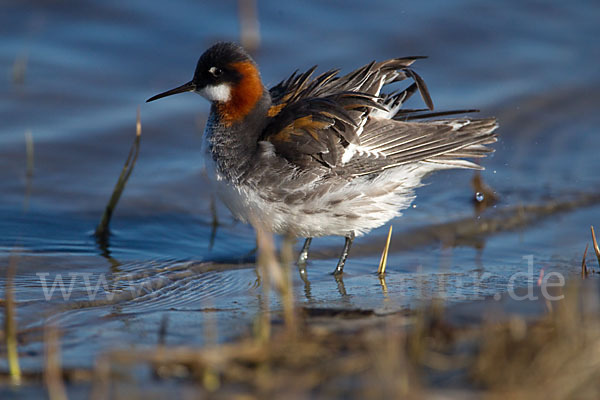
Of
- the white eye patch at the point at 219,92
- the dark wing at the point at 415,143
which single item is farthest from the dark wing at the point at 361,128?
Answer: the white eye patch at the point at 219,92

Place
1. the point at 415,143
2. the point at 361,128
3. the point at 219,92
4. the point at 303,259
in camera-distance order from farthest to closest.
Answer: the point at 303,259
the point at 219,92
the point at 415,143
the point at 361,128

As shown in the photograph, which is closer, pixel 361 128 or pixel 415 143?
pixel 361 128

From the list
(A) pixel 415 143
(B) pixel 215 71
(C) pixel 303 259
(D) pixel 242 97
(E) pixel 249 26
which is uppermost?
(E) pixel 249 26

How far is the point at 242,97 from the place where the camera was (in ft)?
19.7

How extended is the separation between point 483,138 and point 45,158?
4.32 meters

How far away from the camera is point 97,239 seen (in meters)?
6.55

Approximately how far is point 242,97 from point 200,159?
241 centimetres

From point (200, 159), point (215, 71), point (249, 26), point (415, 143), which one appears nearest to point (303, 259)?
point (415, 143)

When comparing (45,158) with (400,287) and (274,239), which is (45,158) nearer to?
(274,239)

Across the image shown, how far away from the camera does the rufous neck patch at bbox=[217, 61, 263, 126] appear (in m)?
5.98

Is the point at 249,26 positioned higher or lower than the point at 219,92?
higher

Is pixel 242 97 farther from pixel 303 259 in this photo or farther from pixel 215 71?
pixel 303 259

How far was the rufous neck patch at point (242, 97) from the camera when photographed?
5.98 meters

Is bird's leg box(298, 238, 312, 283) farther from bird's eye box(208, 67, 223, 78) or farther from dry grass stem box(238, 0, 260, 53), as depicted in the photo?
dry grass stem box(238, 0, 260, 53)
